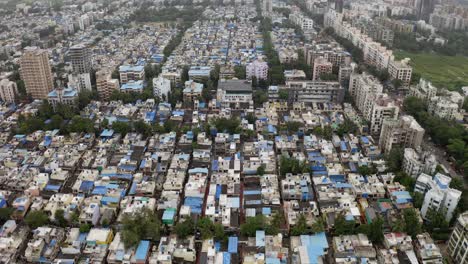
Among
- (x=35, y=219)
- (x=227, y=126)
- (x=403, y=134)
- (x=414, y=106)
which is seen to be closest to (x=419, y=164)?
(x=403, y=134)

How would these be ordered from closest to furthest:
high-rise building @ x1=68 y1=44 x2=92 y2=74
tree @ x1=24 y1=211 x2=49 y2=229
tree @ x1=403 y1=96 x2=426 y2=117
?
tree @ x1=24 y1=211 x2=49 y2=229 → tree @ x1=403 y1=96 x2=426 y2=117 → high-rise building @ x1=68 y1=44 x2=92 y2=74

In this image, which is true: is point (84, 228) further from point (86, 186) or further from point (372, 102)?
point (372, 102)

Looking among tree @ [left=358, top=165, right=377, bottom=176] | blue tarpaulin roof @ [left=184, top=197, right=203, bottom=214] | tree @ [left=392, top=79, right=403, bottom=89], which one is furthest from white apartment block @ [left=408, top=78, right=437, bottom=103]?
blue tarpaulin roof @ [left=184, top=197, right=203, bottom=214]

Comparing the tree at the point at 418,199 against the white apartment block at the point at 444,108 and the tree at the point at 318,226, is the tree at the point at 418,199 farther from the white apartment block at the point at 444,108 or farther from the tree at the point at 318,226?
the white apartment block at the point at 444,108

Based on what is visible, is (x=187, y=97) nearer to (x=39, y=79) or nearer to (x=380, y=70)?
(x=39, y=79)

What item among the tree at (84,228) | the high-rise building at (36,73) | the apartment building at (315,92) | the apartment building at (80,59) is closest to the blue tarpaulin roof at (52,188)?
the tree at (84,228)

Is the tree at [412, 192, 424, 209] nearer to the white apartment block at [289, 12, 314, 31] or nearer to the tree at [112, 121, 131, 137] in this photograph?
the tree at [112, 121, 131, 137]
